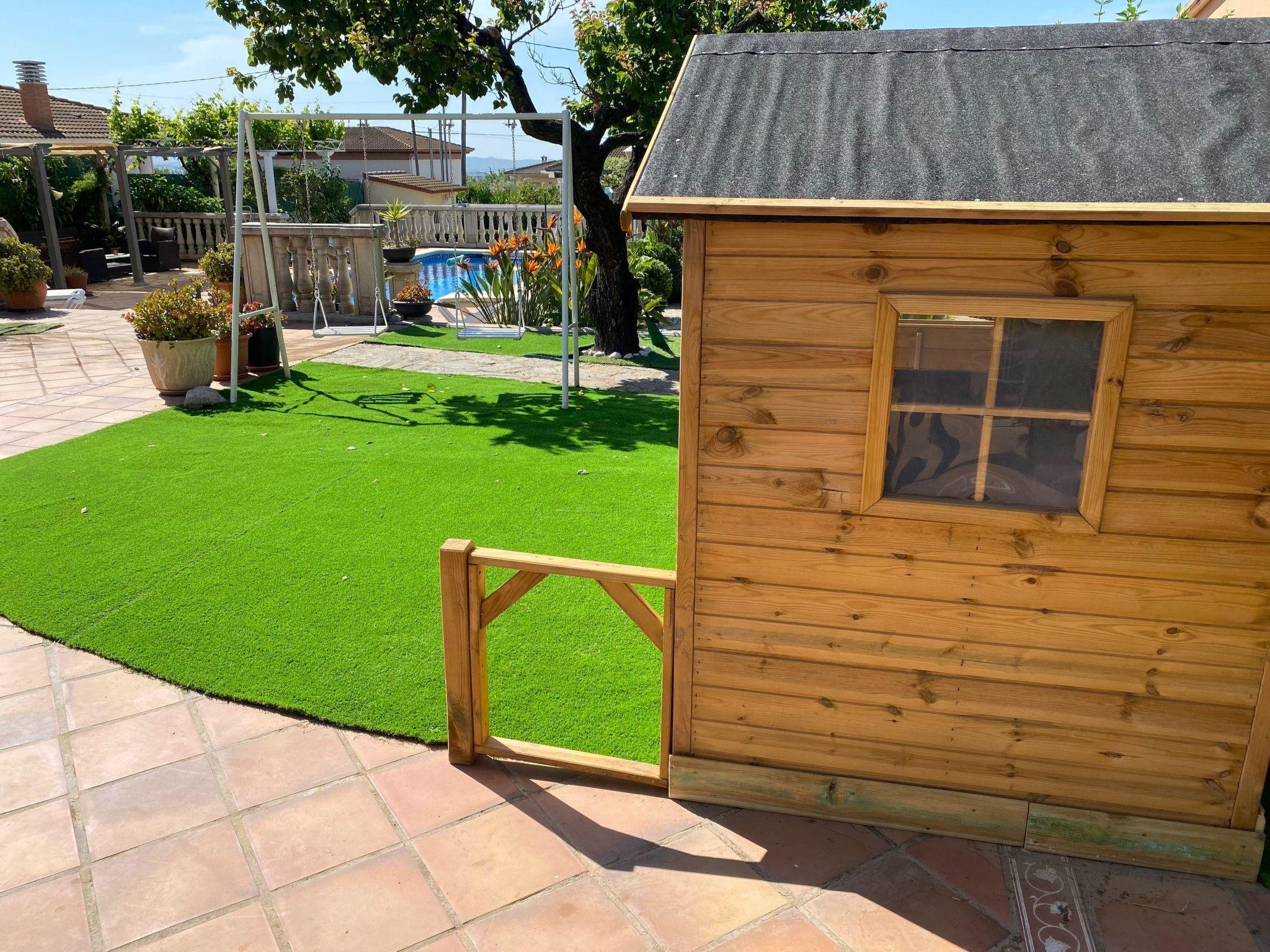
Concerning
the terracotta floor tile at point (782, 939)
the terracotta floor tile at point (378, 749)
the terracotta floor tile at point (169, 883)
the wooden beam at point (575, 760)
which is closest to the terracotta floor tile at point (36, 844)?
Answer: the terracotta floor tile at point (169, 883)

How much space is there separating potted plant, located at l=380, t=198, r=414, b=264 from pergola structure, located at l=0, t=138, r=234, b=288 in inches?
140

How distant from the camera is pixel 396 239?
1831 cm

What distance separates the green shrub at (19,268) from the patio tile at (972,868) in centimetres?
1680

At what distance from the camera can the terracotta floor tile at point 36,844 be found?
3.34m

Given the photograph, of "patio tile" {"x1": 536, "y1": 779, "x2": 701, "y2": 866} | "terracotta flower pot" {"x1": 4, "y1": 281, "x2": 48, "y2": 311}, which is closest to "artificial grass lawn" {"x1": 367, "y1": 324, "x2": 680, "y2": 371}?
"terracotta flower pot" {"x1": 4, "y1": 281, "x2": 48, "y2": 311}

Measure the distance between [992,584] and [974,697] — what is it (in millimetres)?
457

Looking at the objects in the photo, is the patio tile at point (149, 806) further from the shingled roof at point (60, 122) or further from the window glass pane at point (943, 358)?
the shingled roof at point (60, 122)

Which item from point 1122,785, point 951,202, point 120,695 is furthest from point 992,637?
point 120,695

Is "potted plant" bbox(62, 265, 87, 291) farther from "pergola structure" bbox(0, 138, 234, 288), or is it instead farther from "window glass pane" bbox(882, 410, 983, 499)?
"window glass pane" bbox(882, 410, 983, 499)

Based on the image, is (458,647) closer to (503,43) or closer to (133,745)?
(133,745)

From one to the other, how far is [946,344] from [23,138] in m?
26.2

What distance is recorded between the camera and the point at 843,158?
316 cm

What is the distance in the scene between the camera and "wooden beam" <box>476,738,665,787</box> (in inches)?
152

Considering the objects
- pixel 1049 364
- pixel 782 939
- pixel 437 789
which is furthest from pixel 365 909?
pixel 1049 364
